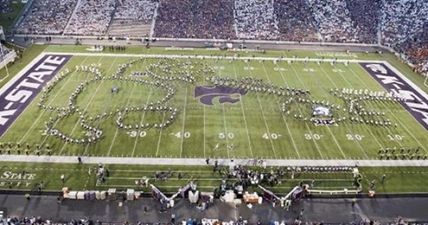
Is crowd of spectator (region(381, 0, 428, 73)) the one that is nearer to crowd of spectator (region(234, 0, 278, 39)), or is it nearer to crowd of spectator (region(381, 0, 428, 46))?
crowd of spectator (region(381, 0, 428, 46))

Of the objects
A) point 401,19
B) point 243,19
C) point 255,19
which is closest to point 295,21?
point 255,19

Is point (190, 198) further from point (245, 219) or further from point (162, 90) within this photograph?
point (162, 90)

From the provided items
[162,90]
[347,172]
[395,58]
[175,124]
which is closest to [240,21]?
[395,58]

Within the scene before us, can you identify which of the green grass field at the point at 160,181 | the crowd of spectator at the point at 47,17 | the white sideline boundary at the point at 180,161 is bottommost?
the crowd of spectator at the point at 47,17

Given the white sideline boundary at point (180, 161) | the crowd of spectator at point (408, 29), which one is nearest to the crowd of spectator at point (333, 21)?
the crowd of spectator at point (408, 29)

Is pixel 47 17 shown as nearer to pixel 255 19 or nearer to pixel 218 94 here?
pixel 255 19

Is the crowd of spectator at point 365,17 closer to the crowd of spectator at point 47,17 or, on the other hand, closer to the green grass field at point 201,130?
the green grass field at point 201,130

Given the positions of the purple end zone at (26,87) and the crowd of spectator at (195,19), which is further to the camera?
the crowd of spectator at (195,19)
